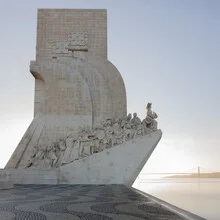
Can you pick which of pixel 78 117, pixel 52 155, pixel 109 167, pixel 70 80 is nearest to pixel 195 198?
pixel 109 167

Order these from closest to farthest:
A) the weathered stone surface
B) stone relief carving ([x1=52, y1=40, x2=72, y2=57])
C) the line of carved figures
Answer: the line of carved figures
the weathered stone surface
stone relief carving ([x1=52, y1=40, x2=72, y2=57])

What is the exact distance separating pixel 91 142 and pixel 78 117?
6.87 feet

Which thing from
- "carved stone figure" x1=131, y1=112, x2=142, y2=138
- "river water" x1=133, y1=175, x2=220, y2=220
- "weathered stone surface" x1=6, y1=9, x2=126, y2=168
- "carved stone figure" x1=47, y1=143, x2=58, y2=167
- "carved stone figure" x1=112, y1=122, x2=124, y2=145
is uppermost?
"weathered stone surface" x1=6, y1=9, x2=126, y2=168

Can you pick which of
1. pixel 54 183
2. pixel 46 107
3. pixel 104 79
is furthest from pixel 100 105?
pixel 54 183

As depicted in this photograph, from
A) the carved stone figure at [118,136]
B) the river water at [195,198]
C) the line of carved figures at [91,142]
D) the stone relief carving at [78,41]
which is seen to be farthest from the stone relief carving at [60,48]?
the river water at [195,198]

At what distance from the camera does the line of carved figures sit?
906cm

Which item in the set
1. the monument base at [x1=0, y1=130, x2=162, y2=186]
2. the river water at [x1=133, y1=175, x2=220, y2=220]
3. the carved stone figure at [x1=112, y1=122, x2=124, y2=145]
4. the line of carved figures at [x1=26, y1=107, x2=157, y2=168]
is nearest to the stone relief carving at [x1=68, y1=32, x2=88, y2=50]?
the line of carved figures at [x1=26, y1=107, x2=157, y2=168]

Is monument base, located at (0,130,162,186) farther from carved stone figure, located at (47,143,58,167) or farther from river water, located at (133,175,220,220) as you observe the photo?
river water, located at (133,175,220,220)

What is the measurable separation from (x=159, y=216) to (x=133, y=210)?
14.5 inches

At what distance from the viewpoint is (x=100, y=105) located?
11.3m

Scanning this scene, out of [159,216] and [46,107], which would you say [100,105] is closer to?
[46,107]

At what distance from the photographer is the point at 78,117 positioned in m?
11.1

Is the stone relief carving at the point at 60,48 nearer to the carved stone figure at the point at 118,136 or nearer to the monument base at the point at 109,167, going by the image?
the carved stone figure at the point at 118,136

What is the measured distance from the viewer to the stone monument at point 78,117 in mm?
8820
